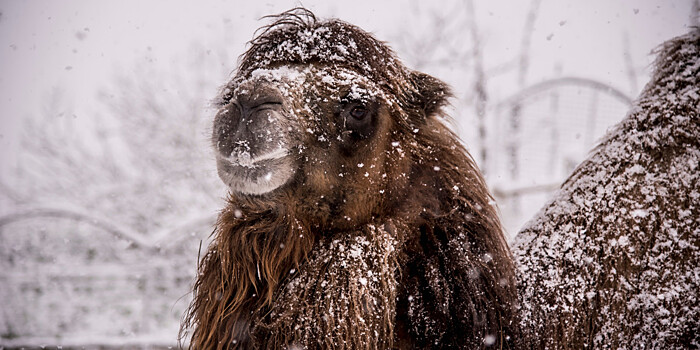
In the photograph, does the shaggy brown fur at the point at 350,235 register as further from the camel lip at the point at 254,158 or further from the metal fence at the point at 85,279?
the metal fence at the point at 85,279

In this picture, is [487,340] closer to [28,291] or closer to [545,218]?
[545,218]

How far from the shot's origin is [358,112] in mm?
2105

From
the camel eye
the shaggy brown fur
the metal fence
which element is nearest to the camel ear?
the shaggy brown fur

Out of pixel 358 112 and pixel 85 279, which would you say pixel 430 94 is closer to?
pixel 358 112

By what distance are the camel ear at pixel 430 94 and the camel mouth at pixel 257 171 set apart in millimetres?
734

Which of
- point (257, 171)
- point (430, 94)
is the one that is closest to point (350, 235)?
point (257, 171)

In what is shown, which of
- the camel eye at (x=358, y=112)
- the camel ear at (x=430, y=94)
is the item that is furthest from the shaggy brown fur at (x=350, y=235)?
the camel ear at (x=430, y=94)

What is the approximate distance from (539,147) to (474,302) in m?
7.79

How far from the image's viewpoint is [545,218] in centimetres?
234

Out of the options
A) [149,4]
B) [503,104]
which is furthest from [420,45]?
[149,4]

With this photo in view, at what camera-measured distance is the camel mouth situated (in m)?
1.93

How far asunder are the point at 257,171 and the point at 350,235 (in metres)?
0.45

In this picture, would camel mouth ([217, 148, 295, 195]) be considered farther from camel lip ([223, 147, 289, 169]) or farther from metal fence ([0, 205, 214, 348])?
metal fence ([0, 205, 214, 348])

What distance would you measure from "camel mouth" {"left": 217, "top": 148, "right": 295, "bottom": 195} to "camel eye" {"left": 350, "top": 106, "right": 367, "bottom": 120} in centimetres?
32
